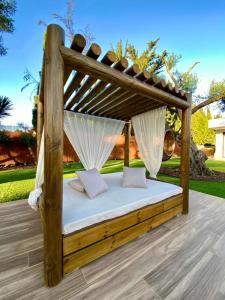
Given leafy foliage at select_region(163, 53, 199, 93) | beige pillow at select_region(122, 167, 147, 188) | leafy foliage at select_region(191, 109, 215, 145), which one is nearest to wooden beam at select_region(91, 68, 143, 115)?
beige pillow at select_region(122, 167, 147, 188)

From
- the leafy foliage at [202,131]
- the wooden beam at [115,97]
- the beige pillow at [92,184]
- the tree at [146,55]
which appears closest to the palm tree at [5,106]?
the wooden beam at [115,97]

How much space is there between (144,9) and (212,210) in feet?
21.3

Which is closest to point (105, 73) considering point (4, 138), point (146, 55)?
point (4, 138)

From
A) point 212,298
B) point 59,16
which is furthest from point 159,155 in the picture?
point 59,16

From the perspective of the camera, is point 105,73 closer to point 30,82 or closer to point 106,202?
point 106,202

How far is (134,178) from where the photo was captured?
3.18m

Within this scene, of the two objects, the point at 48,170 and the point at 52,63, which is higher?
the point at 52,63

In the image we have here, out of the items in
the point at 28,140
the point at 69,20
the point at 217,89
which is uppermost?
the point at 69,20

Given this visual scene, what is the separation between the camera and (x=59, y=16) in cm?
948

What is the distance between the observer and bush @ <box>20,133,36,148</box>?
8312mm

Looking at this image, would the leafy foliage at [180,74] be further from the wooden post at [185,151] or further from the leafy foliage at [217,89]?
the wooden post at [185,151]

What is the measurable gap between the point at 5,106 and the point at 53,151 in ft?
21.7

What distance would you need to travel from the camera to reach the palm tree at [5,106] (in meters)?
6.63

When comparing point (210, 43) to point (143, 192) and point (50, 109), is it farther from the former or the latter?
point (50, 109)
